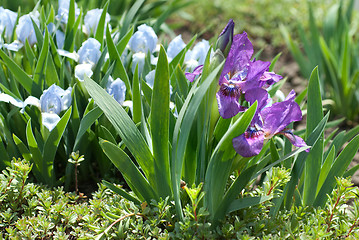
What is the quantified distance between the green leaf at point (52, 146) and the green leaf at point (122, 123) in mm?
237

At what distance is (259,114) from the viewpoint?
133cm

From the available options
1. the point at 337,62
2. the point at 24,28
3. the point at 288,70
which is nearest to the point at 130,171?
the point at 24,28

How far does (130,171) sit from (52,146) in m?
0.36

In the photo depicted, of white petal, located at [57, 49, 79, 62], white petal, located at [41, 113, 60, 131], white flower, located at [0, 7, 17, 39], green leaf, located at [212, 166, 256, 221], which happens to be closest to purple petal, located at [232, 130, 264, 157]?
green leaf, located at [212, 166, 256, 221]

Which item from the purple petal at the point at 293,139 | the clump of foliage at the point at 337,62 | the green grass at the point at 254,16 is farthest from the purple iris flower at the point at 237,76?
the green grass at the point at 254,16

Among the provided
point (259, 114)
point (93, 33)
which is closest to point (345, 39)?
point (93, 33)

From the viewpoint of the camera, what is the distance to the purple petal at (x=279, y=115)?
4.31ft

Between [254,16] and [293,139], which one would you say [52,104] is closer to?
[293,139]

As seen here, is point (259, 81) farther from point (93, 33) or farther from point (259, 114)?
point (93, 33)

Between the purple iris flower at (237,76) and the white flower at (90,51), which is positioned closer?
the purple iris flower at (237,76)

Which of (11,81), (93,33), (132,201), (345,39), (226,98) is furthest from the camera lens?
(345,39)

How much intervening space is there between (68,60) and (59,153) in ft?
1.35

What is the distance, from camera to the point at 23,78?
176 cm

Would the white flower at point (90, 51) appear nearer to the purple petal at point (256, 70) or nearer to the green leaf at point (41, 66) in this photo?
the green leaf at point (41, 66)
